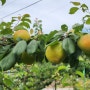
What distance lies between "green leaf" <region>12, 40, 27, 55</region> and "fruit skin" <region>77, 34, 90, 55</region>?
0.18 metres

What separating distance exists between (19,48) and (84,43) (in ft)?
0.68

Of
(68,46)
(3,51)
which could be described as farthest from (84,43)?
(3,51)

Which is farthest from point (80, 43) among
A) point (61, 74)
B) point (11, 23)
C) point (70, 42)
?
point (61, 74)

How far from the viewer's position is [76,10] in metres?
1.27

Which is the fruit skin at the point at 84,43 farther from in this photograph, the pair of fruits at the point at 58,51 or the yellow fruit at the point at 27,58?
the yellow fruit at the point at 27,58

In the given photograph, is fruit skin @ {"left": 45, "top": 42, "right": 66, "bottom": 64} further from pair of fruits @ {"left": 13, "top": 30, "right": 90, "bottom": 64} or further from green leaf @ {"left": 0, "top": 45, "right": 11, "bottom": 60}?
green leaf @ {"left": 0, "top": 45, "right": 11, "bottom": 60}

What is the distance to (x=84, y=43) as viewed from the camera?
104 cm

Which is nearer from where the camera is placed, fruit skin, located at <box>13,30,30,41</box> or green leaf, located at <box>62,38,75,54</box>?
green leaf, located at <box>62,38,75,54</box>

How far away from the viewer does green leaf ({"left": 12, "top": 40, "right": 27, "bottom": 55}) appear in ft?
3.63

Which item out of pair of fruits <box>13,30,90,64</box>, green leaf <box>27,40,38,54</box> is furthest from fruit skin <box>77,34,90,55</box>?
green leaf <box>27,40,38,54</box>

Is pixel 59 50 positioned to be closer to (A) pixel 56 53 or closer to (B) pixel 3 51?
(A) pixel 56 53

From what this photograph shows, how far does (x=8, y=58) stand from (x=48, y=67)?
292 cm

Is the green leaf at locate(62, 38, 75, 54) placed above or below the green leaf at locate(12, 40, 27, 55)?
below

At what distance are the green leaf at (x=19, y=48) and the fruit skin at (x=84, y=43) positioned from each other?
0.58 feet
